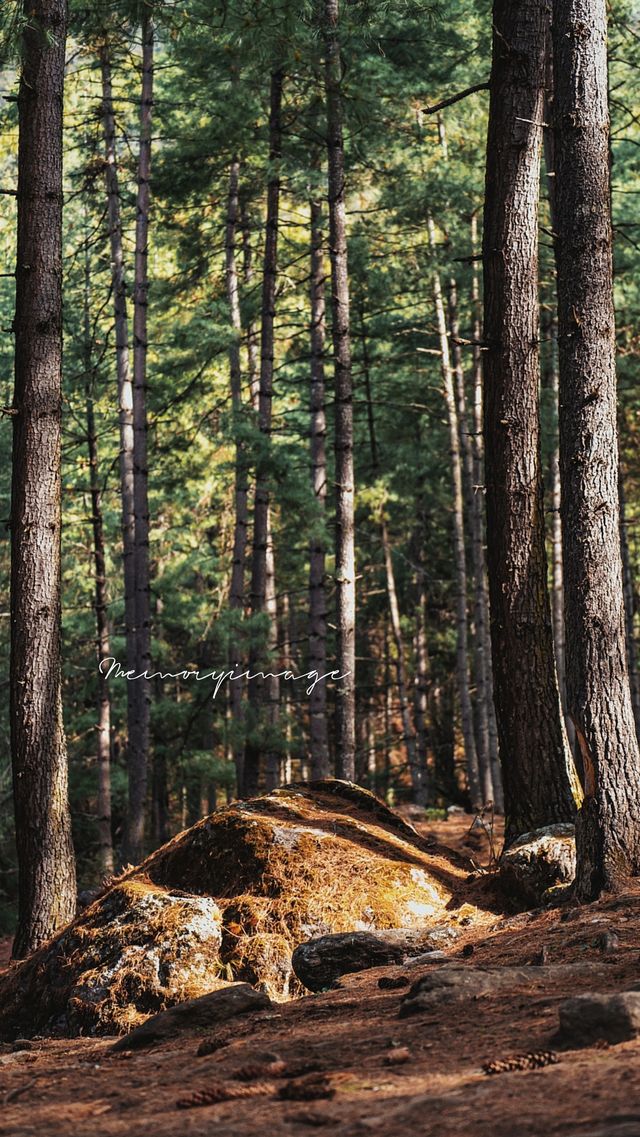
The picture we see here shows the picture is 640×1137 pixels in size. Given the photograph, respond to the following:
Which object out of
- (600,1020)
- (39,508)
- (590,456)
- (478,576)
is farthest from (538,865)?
(478,576)

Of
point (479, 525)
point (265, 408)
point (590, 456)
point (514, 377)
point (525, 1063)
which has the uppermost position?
point (265, 408)

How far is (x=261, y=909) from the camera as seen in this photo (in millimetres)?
6316

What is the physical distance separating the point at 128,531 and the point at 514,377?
381 inches

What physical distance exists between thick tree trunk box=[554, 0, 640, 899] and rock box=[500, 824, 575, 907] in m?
0.41

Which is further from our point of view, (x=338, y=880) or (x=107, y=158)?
(x=107, y=158)

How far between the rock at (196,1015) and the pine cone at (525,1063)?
1836mm

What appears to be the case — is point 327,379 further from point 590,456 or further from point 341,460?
point 590,456

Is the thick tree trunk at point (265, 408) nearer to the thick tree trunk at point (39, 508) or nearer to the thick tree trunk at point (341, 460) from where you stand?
the thick tree trunk at point (341, 460)

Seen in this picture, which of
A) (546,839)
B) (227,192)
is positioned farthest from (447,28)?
(546,839)

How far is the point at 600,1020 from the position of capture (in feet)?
11.4

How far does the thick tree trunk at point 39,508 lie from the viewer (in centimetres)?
820

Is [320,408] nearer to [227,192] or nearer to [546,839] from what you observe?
[227,192]

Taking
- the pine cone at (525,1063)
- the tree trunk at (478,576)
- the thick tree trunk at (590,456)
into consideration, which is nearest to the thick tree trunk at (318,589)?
the tree trunk at (478,576)

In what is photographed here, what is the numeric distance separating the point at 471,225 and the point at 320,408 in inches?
269
